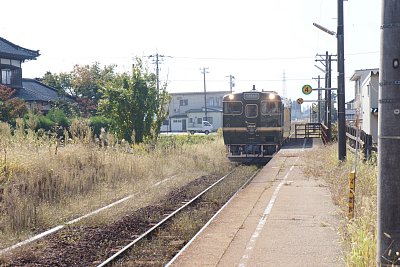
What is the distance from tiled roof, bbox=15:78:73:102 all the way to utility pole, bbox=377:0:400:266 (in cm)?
3115

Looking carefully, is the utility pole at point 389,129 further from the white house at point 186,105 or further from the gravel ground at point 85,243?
the white house at point 186,105

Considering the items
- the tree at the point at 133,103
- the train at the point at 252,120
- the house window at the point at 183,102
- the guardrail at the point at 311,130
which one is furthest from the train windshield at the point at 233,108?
the house window at the point at 183,102

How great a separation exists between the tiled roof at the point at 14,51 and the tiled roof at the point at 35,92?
2.22 metres

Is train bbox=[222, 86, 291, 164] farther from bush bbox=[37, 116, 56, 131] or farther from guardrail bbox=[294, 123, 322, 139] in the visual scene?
guardrail bbox=[294, 123, 322, 139]

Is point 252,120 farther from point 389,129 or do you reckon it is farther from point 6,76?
point 389,129

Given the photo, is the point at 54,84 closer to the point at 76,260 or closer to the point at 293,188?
the point at 293,188

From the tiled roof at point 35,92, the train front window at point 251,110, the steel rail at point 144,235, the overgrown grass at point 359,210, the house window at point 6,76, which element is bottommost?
the steel rail at point 144,235

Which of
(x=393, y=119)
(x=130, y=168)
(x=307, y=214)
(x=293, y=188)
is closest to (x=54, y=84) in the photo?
(x=130, y=168)

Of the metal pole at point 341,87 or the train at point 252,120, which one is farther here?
the train at point 252,120

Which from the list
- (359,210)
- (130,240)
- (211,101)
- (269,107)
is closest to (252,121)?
(269,107)

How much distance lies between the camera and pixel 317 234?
798cm

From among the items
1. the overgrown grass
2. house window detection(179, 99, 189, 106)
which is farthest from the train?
house window detection(179, 99, 189, 106)

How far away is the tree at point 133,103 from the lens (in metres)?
21.5

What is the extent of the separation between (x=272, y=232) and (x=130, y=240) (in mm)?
2379
